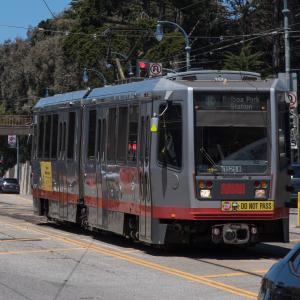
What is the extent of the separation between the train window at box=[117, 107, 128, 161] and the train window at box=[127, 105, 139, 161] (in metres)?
0.21

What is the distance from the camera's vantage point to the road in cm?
898

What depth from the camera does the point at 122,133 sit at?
1401cm

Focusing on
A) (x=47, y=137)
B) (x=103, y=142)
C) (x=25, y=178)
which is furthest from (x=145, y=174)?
(x=25, y=178)

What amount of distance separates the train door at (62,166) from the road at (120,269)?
1337mm

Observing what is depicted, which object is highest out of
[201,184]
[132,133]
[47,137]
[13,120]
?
[13,120]

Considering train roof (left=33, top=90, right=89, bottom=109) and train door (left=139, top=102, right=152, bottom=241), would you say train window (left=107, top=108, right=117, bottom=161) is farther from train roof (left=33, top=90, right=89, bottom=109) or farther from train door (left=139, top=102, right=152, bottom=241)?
train roof (left=33, top=90, right=89, bottom=109)

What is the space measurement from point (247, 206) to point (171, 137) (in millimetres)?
1886

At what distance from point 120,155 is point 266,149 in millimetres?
3238

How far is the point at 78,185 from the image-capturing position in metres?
16.3

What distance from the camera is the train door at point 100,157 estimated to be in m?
14.9

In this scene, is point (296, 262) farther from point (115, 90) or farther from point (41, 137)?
point (41, 137)

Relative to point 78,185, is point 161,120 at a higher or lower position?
higher

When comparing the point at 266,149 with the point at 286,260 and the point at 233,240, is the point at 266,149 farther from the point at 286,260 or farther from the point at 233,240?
the point at 286,260

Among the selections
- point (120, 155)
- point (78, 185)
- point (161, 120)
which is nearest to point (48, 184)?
point (78, 185)
